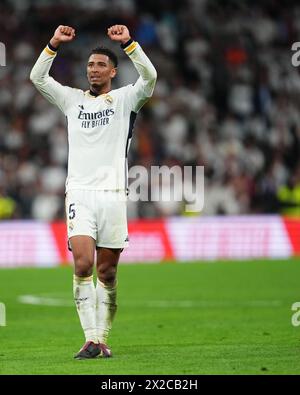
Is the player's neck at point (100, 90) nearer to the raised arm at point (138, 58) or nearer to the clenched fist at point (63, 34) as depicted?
the raised arm at point (138, 58)

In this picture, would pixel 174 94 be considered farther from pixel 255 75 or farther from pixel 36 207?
pixel 36 207

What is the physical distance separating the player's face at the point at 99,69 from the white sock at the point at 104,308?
1937mm

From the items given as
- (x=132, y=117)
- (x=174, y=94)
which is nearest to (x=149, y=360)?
(x=132, y=117)

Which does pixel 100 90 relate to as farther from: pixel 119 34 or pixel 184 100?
pixel 184 100

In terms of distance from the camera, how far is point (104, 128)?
10.6m

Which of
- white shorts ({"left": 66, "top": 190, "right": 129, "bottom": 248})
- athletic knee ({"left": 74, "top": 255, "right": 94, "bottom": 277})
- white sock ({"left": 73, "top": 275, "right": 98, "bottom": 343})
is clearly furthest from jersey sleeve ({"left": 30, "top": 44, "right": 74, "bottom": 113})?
white sock ({"left": 73, "top": 275, "right": 98, "bottom": 343})

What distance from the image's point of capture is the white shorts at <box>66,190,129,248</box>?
1055cm

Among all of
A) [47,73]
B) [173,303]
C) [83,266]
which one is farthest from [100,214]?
[173,303]

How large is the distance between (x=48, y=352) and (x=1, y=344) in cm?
99

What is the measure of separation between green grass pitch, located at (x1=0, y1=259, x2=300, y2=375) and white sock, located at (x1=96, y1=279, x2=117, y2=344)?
12.0 inches

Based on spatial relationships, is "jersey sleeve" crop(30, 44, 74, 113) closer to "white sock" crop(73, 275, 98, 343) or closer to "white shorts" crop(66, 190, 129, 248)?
"white shorts" crop(66, 190, 129, 248)

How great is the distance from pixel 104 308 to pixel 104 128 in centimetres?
173

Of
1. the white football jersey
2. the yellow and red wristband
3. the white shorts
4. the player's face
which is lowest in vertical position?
the white shorts

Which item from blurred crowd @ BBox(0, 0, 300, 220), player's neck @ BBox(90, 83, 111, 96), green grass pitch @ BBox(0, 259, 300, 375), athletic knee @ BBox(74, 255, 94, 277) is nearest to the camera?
green grass pitch @ BBox(0, 259, 300, 375)
